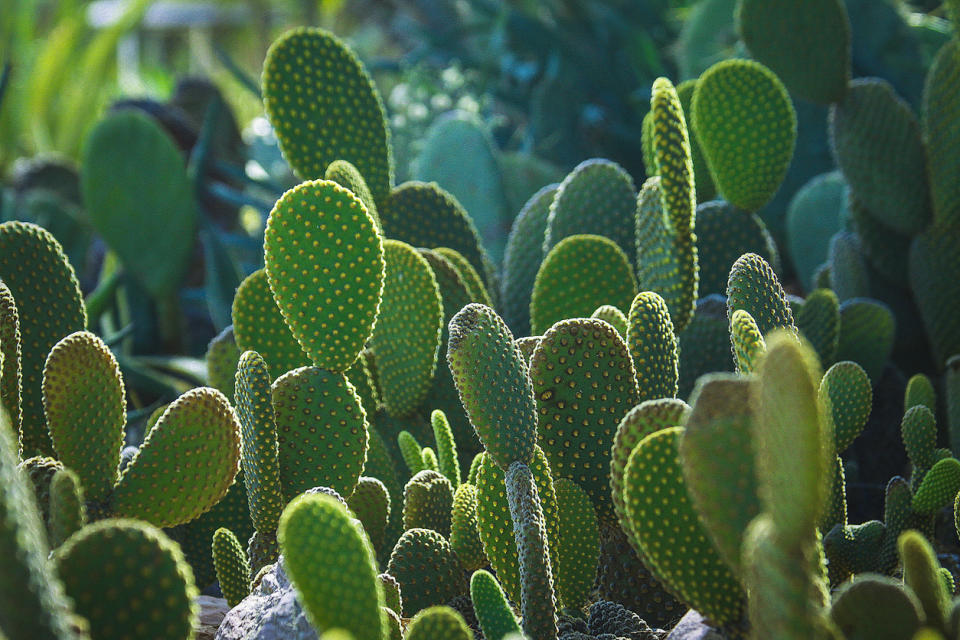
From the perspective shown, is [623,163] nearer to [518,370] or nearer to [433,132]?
[433,132]

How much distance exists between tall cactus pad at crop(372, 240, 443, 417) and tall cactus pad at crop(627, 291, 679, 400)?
286mm

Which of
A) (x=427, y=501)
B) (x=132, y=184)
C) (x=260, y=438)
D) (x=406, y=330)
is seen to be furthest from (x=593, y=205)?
(x=132, y=184)

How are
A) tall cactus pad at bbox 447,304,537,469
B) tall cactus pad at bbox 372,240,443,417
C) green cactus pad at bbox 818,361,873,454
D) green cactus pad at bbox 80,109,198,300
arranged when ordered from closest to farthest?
tall cactus pad at bbox 447,304,537,469 < green cactus pad at bbox 818,361,873,454 < tall cactus pad at bbox 372,240,443,417 < green cactus pad at bbox 80,109,198,300

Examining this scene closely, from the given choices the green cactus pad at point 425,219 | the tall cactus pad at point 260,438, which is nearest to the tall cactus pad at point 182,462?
the tall cactus pad at point 260,438

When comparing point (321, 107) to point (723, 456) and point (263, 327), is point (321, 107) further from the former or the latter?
point (723, 456)

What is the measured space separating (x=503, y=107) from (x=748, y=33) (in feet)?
5.53

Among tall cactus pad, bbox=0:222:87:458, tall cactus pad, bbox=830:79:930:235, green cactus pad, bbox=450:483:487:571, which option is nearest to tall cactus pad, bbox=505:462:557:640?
green cactus pad, bbox=450:483:487:571

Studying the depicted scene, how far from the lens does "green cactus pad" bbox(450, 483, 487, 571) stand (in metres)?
1.09

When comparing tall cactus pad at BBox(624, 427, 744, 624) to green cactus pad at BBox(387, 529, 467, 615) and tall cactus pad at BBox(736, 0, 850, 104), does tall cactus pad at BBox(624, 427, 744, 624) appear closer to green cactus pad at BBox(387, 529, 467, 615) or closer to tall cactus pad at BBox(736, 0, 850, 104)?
green cactus pad at BBox(387, 529, 467, 615)

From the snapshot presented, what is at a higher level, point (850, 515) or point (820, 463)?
point (820, 463)

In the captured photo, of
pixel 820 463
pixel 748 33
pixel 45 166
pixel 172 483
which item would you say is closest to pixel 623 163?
pixel 748 33

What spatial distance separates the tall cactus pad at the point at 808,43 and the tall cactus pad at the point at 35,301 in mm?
1234

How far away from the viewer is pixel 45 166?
11.5ft

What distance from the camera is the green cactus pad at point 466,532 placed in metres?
1.09
